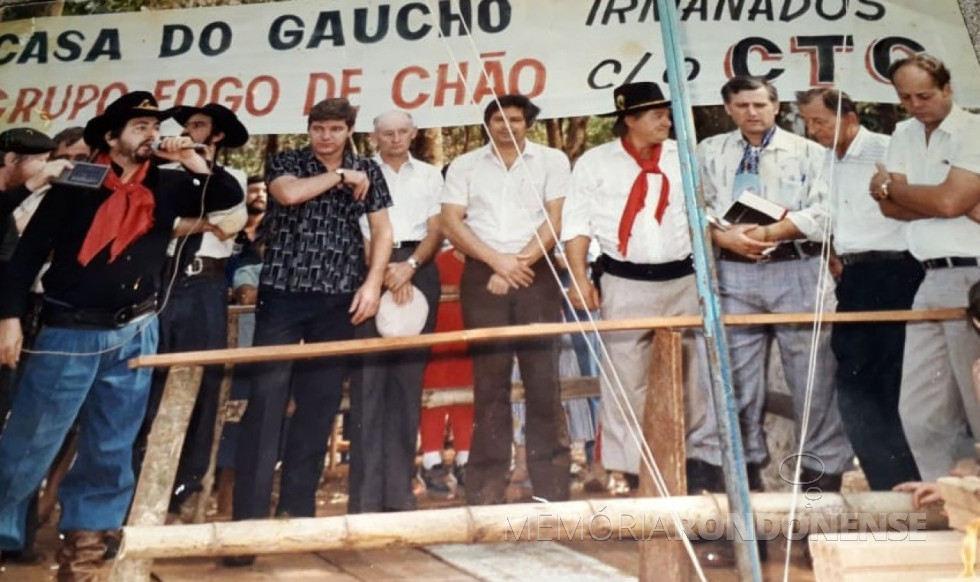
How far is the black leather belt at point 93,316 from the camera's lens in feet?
12.8

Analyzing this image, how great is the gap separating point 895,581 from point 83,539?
2718 millimetres

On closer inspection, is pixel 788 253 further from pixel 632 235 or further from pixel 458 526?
pixel 458 526

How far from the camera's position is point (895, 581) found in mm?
3006

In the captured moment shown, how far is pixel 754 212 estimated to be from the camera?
3.99m

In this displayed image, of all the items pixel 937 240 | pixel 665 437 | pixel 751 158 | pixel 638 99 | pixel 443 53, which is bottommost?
pixel 665 437

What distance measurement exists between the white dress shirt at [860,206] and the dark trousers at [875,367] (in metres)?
0.08

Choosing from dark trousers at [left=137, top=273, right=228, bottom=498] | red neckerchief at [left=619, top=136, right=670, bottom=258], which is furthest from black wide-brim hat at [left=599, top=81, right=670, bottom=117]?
dark trousers at [left=137, top=273, right=228, bottom=498]

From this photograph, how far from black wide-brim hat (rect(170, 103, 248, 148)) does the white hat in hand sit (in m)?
0.90

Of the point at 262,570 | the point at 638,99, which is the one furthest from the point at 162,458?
the point at 638,99

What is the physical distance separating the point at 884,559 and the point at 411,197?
7.09 ft

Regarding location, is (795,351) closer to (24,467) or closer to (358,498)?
(358,498)

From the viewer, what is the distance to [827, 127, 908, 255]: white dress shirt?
393 centimetres

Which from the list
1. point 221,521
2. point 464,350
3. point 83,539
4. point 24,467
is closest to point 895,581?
point 464,350

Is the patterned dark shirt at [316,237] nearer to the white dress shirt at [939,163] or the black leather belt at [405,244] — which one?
the black leather belt at [405,244]
